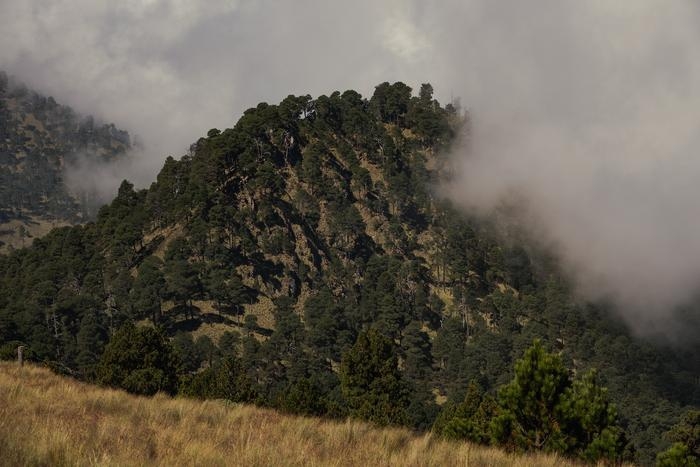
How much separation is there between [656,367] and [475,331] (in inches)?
1708

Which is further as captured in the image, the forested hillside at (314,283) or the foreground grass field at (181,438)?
the forested hillside at (314,283)

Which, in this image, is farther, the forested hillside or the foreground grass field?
the forested hillside

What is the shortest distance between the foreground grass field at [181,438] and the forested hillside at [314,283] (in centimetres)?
7188

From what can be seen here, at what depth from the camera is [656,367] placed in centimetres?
13350

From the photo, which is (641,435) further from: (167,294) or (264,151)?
(264,151)

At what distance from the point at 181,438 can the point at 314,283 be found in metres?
128

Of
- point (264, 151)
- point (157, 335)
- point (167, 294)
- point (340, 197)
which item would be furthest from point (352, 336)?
point (157, 335)

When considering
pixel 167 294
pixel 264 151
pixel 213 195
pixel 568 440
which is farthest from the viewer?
pixel 264 151

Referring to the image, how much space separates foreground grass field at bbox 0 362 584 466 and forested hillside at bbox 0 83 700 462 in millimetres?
71877

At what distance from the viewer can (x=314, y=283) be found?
5295 inches

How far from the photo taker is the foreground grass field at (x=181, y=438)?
6.04 m

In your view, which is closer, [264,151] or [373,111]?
[264,151]

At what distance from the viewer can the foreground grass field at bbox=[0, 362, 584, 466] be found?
238 inches

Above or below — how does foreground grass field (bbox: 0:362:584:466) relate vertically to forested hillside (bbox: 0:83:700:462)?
below
